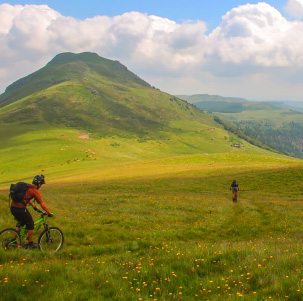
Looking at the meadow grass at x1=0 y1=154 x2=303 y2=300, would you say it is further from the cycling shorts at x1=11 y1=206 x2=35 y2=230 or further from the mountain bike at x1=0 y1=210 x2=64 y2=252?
the cycling shorts at x1=11 y1=206 x2=35 y2=230

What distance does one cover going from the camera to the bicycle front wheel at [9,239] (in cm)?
1032

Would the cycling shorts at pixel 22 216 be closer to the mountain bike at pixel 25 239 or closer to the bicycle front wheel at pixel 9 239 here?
the mountain bike at pixel 25 239

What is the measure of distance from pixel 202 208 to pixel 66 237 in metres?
15.8

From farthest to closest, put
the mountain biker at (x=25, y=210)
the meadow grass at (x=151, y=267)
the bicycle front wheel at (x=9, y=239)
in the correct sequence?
the mountain biker at (x=25, y=210) < the bicycle front wheel at (x=9, y=239) < the meadow grass at (x=151, y=267)

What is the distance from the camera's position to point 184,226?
59.9 feet

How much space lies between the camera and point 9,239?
10.5 m

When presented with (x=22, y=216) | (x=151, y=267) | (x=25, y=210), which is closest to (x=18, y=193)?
(x=25, y=210)

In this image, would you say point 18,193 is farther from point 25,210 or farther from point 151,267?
point 151,267

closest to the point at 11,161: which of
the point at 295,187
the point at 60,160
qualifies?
the point at 60,160

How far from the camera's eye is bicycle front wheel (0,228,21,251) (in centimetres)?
1032

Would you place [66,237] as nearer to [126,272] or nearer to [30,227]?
[30,227]

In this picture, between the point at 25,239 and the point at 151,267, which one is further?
the point at 25,239

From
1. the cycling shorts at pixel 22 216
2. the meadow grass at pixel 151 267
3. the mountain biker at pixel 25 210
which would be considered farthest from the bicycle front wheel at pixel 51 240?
the cycling shorts at pixel 22 216

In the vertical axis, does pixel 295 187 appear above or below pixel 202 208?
below
